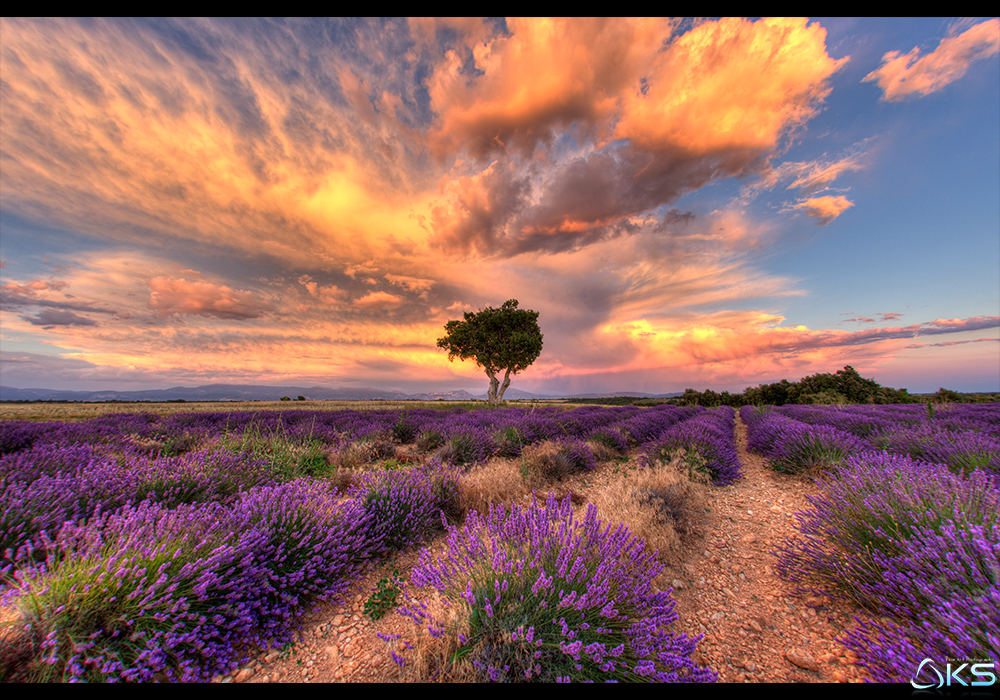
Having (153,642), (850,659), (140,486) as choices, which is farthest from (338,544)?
(850,659)

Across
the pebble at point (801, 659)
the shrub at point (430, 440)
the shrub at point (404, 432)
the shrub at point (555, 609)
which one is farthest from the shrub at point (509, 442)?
the pebble at point (801, 659)

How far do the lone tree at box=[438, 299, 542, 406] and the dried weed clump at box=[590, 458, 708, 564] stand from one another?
20.5m

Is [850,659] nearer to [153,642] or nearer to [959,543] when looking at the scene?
[959,543]

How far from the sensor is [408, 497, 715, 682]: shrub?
178 cm

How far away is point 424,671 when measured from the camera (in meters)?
1.84

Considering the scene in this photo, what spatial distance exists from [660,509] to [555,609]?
8.12 ft

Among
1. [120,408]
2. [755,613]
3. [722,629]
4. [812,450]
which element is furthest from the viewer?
[120,408]

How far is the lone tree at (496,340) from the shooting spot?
25.5 meters

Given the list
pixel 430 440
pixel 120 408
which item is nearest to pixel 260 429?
pixel 430 440

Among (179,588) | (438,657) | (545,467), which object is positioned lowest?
(438,657)

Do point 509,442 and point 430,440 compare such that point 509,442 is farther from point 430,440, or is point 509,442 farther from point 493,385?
point 493,385

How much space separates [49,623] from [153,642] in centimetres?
65

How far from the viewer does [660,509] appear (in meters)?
3.87

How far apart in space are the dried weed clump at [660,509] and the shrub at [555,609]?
810mm
